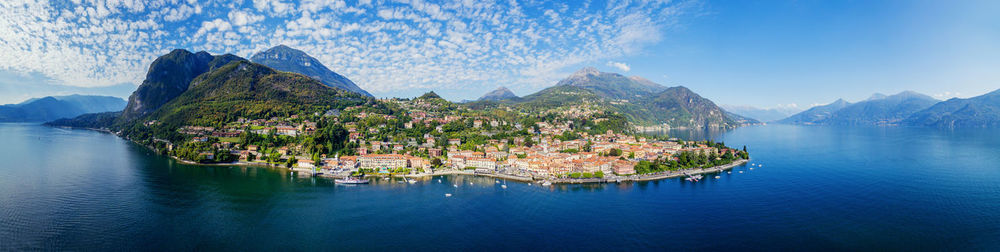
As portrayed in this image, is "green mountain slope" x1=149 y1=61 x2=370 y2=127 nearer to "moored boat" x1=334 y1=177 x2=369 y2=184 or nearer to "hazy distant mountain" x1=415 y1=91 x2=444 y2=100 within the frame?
"hazy distant mountain" x1=415 y1=91 x2=444 y2=100

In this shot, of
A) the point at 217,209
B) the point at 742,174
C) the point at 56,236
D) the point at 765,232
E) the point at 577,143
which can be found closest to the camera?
the point at 56,236

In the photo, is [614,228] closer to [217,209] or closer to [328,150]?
[217,209]

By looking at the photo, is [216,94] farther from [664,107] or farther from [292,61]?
[664,107]

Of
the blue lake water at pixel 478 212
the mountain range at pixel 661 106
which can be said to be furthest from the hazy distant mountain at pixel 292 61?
the blue lake water at pixel 478 212

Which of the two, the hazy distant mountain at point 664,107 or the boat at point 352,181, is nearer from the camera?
the boat at point 352,181

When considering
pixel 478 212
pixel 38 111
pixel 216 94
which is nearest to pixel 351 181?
pixel 478 212

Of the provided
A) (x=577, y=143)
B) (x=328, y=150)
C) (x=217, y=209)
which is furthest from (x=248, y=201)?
(x=577, y=143)

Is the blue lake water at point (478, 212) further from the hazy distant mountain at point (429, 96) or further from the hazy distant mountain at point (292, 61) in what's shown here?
the hazy distant mountain at point (292, 61)
